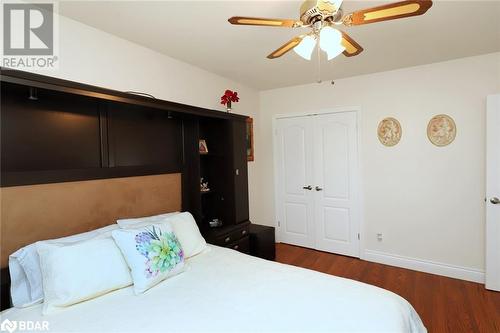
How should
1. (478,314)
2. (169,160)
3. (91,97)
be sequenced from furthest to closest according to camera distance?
1. (169,160)
2. (478,314)
3. (91,97)

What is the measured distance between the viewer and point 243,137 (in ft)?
10.4

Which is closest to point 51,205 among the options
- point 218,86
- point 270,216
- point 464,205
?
point 218,86

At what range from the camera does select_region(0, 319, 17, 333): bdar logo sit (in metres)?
1.27

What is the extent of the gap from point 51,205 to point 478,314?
3.56 m

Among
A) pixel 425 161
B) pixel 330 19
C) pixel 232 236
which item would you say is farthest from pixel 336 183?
pixel 330 19

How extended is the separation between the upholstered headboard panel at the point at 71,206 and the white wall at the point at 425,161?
264cm

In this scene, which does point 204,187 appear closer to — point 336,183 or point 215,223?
point 215,223

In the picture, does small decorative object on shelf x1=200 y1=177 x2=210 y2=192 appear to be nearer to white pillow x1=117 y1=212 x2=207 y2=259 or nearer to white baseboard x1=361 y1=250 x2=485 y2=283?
white pillow x1=117 y1=212 x2=207 y2=259

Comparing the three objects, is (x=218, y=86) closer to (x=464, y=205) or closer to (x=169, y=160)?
(x=169, y=160)

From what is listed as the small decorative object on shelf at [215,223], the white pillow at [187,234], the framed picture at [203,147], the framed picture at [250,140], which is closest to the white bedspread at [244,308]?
the white pillow at [187,234]

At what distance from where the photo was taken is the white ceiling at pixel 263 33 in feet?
6.03

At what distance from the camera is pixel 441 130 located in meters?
3.01

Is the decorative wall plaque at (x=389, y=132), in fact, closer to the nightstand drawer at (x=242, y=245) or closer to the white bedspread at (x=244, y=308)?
the nightstand drawer at (x=242, y=245)

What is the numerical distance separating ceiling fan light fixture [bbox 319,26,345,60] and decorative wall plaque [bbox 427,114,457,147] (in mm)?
2171
